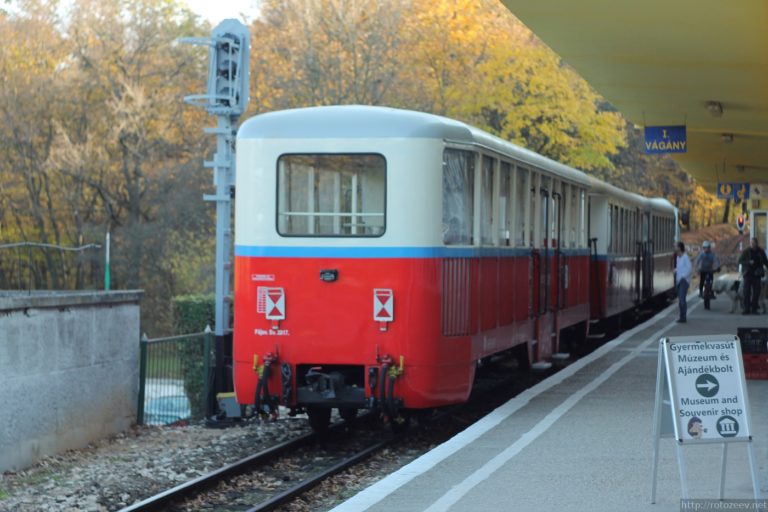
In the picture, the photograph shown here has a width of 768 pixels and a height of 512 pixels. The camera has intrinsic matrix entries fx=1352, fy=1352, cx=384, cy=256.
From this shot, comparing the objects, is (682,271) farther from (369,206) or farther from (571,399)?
(369,206)

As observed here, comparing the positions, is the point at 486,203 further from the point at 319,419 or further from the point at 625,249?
the point at 625,249

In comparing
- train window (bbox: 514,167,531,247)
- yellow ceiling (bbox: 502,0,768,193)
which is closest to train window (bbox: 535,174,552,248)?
train window (bbox: 514,167,531,247)

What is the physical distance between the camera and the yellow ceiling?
1208 cm

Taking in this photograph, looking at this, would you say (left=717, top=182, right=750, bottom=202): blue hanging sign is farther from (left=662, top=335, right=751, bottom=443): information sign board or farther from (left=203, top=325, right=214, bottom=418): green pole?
(left=662, top=335, right=751, bottom=443): information sign board

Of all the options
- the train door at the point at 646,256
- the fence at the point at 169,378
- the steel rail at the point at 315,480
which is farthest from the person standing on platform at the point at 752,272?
the steel rail at the point at 315,480

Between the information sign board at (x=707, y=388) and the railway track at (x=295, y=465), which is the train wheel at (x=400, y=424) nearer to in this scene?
the railway track at (x=295, y=465)

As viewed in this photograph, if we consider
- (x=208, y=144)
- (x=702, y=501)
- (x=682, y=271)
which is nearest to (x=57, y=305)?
(x=702, y=501)

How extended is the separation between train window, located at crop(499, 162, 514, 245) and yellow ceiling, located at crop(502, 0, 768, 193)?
56.1 inches

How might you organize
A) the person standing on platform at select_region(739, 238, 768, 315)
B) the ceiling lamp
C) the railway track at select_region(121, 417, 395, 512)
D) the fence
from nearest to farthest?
1. the railway track at select_region(121, 417, 395, 512)
2. the fence
3. the ceiling lamp
4. the person standing on platform at select_region(739, 238, 768, 315)

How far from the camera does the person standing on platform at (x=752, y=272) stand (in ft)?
84.5

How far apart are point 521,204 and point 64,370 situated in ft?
17.3

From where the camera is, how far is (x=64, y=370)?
14562 millimetres

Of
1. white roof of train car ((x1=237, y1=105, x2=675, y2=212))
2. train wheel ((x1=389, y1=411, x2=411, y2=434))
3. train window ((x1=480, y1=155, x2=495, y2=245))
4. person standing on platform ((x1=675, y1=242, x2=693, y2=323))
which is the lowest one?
train wheel ((x1=389, y1=411, x2=411, y2=434))

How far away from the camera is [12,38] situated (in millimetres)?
39812
